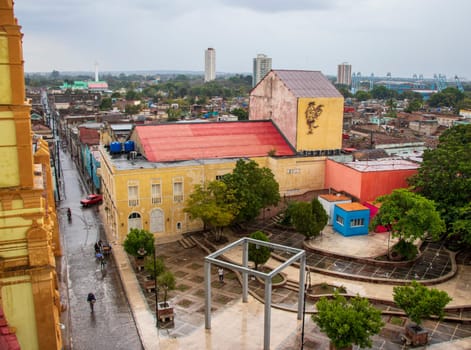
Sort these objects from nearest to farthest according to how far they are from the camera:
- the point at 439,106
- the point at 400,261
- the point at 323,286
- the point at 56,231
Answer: the point at 323,286 < the point at 400,261 < the point at 56,231 < the point at 439,106

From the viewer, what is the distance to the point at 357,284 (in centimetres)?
3266

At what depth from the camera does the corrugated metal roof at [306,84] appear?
50.2 m

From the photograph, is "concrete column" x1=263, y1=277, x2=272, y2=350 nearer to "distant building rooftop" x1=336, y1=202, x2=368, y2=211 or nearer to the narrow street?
the narrow street

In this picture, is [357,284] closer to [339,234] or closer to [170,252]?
[339,234]

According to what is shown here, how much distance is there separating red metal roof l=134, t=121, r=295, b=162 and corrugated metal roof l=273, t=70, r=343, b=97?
543 centimetres

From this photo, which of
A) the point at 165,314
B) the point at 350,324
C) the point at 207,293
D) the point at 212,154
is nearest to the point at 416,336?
the point at 350,324

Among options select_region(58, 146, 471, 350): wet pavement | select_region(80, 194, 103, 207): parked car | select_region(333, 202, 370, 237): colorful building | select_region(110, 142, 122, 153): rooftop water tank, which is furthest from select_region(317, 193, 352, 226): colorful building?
select_region(80, 194, 103, 207): parked car

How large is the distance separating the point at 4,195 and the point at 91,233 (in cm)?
2877

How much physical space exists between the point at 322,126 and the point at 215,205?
58.5 feet

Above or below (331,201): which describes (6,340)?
above

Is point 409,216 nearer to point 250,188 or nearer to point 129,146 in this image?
point 250,188

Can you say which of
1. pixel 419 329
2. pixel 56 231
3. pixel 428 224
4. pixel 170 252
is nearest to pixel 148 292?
pixel 170 252

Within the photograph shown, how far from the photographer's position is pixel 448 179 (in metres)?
38.7

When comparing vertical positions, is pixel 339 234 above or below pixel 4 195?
below
